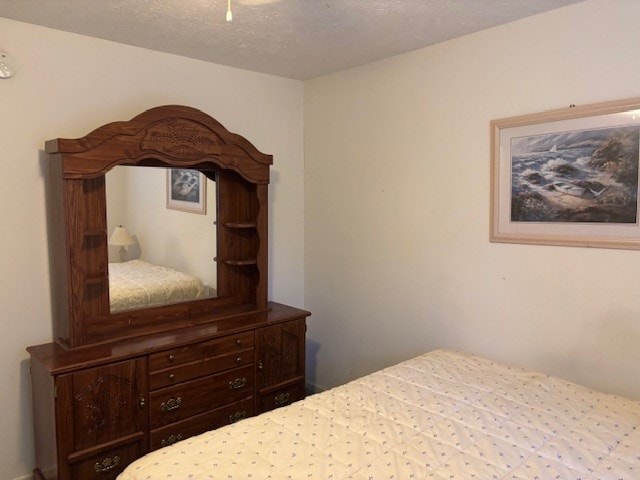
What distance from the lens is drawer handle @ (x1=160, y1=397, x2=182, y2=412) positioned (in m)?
2.39

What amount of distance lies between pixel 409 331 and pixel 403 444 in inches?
55.0

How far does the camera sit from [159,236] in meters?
2.78

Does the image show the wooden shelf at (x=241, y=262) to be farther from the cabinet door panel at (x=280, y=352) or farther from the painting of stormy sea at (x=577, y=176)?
the painting of stormy sea at (x=577, y=176)

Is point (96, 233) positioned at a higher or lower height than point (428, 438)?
higher

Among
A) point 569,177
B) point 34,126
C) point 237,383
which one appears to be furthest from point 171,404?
point 569,177

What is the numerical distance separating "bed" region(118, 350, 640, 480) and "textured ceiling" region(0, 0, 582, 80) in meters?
1.71

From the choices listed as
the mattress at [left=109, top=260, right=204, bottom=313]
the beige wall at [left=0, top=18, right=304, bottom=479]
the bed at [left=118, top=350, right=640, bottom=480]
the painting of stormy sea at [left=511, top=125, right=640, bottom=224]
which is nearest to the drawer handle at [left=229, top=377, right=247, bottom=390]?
the mattress at [left=109, top=260, right=204, bottom=313]

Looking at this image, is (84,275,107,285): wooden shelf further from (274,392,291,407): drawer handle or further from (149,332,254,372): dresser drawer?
(274,392,291,407): drawer handle

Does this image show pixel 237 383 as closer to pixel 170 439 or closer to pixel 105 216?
pixel 170 439

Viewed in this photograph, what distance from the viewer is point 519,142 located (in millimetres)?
→ 2373

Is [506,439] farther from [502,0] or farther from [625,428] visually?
[502,0]

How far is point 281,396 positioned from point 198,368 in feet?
2.17

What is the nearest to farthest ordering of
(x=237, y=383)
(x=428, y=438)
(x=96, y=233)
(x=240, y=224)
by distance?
(x=428, y=438) → (x=96, y=233) → (x=237, y=383) → (x=240, y=224)

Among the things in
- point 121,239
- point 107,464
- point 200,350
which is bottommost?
point 107,464
